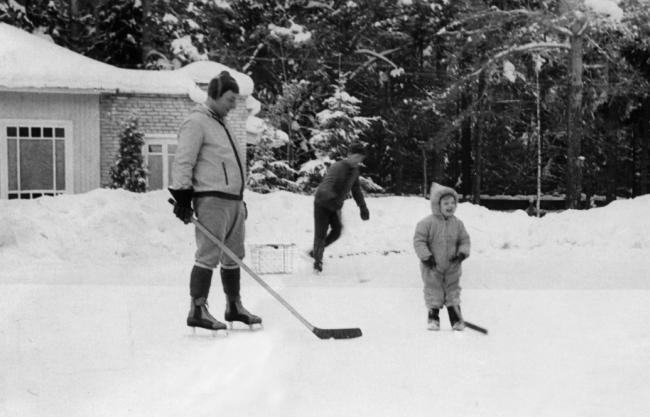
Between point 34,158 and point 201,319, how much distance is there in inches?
602

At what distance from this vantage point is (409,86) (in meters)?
35.6

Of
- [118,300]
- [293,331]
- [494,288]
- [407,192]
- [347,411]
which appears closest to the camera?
[347,411]

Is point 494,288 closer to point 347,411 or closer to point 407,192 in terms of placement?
point 347,411

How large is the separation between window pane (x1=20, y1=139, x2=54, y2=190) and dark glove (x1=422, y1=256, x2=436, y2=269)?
50.6 ft

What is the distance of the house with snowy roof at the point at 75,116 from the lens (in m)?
21.0

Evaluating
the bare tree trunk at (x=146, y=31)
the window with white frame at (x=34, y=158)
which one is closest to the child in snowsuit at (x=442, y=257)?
the window with white frame at (x=34, y=158)

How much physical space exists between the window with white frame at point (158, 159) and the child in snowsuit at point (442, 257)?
15.0 m

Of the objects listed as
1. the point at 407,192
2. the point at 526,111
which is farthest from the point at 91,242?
the point at 526,111

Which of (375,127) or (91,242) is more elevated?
(375,127)

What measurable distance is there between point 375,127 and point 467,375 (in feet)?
99.6

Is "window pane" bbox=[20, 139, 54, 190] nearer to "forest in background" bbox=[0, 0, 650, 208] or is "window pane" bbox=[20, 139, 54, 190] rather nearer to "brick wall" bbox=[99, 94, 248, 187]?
"brick wall" bbox=[99, 94, 248, 187]

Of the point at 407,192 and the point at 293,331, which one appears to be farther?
the point at 407,192

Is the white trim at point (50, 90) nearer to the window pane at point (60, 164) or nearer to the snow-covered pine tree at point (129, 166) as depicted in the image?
the snow-covered pine tree at point (129, 166)

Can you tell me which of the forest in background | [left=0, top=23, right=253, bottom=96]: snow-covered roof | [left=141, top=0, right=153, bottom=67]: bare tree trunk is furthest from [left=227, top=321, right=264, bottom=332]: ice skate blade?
[left=141, top=0, right=153, bottom=67]: bare tree trunk
